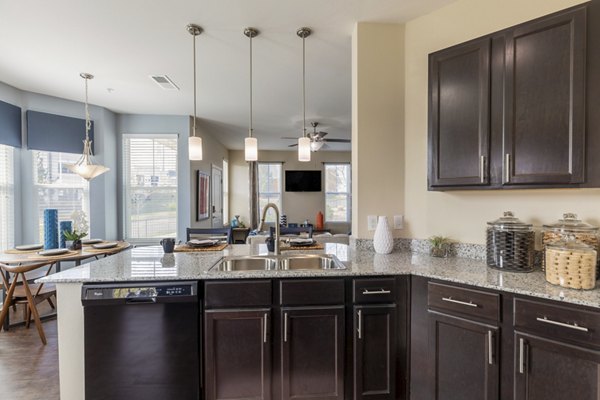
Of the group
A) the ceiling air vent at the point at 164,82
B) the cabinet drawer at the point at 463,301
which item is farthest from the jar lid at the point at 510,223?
the ceiling air vent at the point at 164,82

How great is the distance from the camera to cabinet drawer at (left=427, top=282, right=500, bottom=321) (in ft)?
4.55

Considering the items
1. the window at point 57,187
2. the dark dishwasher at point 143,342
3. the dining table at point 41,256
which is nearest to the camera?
the dark dishwasher at point 143,342

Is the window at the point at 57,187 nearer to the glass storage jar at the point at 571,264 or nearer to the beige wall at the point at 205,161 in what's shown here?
the beige wall at the point at 205,161

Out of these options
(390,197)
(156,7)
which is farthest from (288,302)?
(156,7)

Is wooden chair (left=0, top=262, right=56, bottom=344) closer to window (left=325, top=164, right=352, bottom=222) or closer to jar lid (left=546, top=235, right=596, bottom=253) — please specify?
jar lid (left=546, top=235, right=596, bottom=253)

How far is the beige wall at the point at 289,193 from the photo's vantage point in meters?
7.70

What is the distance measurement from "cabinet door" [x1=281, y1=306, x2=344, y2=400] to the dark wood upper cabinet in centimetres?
116

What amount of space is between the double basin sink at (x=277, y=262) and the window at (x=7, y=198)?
3.28m

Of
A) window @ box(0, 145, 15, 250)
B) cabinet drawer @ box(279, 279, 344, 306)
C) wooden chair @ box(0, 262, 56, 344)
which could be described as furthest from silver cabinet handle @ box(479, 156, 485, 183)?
window @ box(0, 145, 15, 250)

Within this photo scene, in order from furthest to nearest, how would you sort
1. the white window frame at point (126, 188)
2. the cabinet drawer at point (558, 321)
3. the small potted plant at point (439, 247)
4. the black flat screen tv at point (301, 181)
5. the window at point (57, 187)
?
the black flat screen tv at point (301, 181), the white window frame at point (126, 188), the window at point (57, 187), the small potted plant at point (439, 247), the cabinet drawer at point (558, 321)

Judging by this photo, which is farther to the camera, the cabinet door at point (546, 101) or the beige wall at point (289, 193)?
the beige wall at point (289, 193)

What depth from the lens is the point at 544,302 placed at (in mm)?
1263

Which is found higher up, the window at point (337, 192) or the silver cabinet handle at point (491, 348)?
the window at point (337, 192)

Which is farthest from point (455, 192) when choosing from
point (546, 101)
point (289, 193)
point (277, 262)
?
point (289, 193)
